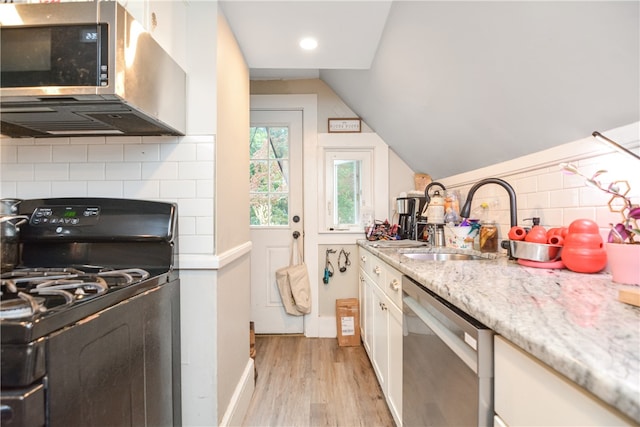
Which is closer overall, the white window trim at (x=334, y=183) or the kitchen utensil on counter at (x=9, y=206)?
the kitchen utensil on counter at (x=9, y=206)

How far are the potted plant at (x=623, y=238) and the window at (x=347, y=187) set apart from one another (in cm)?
182

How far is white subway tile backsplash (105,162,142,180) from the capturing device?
1286mm

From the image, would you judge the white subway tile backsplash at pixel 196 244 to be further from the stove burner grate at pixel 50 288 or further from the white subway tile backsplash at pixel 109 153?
the white subway tile backsplash at pixel 109 153

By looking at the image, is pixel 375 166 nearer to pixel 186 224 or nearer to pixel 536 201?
pixel 536 201

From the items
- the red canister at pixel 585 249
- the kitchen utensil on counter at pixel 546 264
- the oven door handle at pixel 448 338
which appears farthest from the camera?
the kitchen utensil on counter at pixel 546 264

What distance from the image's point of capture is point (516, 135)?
141 cm

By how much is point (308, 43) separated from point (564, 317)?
5.68ft

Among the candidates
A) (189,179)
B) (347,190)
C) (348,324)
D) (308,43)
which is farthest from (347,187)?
(189,179)

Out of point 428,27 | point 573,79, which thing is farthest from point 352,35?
point 573,79

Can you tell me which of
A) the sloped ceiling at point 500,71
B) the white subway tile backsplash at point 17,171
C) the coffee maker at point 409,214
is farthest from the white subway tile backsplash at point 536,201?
the white subway tile backsplash at point 17,171

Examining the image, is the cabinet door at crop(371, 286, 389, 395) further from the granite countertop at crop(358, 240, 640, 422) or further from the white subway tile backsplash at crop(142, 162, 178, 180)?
the white subway tile backsplash at crop(142, 162, 178, 180)

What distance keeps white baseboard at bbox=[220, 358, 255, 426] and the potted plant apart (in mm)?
1615

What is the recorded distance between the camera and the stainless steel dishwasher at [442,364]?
66cm

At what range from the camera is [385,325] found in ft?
5.28
